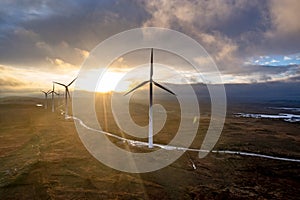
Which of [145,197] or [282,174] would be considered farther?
[282,174]

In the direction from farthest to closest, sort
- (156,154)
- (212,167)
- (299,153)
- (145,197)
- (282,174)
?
(299,153) → (156,154) → (212,167) → (282,174) → (145,197)

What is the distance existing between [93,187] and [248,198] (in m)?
14.4

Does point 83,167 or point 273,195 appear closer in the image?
point 273,195

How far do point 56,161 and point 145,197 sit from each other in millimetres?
15840

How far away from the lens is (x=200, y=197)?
24266 mm

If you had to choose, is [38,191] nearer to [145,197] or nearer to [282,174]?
[145,197]

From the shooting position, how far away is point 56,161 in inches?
1367

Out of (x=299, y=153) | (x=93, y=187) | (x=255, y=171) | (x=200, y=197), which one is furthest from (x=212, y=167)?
(x=299, y=153)

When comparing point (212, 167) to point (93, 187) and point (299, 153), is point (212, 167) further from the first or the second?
point (299, 153)

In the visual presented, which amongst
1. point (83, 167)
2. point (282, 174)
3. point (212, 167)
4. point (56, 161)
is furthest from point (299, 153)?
point (56, 161)

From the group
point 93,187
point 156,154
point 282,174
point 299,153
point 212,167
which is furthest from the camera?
point 299,153

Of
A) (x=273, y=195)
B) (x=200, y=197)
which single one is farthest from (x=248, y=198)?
(x=200, y=197)

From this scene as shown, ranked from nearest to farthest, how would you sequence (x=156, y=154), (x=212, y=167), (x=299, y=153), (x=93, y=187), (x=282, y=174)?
(x=93, y=187) → (x=282, y=174) → (x=212, y=167) → (x=156, y=154) → (x=299, y=153)

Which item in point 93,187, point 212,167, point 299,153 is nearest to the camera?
point 93,187
